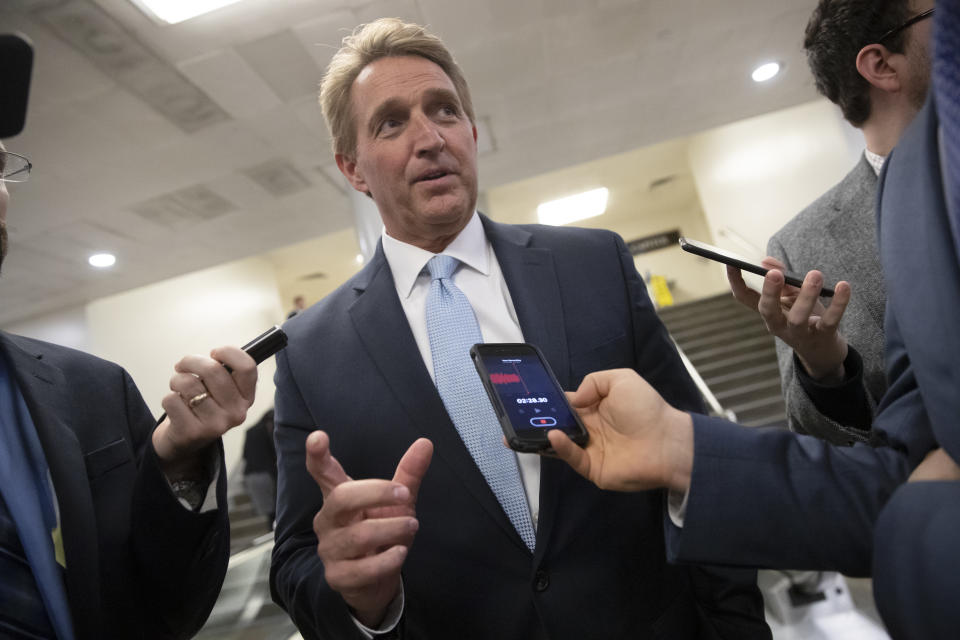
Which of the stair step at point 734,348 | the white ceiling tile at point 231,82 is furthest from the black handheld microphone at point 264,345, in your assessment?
the stair step at point 734,348

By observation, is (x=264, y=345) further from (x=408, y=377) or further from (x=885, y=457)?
Result: (x=885, y=457)

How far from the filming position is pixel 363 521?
1.00m

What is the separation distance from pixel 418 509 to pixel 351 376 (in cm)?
35

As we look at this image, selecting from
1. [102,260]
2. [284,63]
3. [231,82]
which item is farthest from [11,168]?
[102,260]

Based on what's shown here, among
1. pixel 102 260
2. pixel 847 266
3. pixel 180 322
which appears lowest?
pixel 847 266

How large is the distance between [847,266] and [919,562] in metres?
1.47

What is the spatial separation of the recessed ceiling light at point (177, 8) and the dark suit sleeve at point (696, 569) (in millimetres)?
3712

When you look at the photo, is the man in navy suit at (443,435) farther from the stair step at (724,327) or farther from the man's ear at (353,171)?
the stair step at (724,327)

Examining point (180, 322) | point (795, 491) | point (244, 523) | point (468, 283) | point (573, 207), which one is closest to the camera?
point (795, 491)

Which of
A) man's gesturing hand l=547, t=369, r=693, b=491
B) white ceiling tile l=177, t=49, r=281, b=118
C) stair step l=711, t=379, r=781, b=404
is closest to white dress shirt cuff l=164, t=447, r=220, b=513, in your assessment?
man's gesturing hand l=547, t=369, r=693, b=491

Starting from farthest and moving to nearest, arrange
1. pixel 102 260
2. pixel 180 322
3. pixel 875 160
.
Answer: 1. pixel 180 322
2. pixel 102 260
3. pixel 875 160

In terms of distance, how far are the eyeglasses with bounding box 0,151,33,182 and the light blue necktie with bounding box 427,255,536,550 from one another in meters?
0.95

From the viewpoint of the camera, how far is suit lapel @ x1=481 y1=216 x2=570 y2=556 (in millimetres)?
1249

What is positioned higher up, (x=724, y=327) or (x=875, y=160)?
(x=875, y=160)
